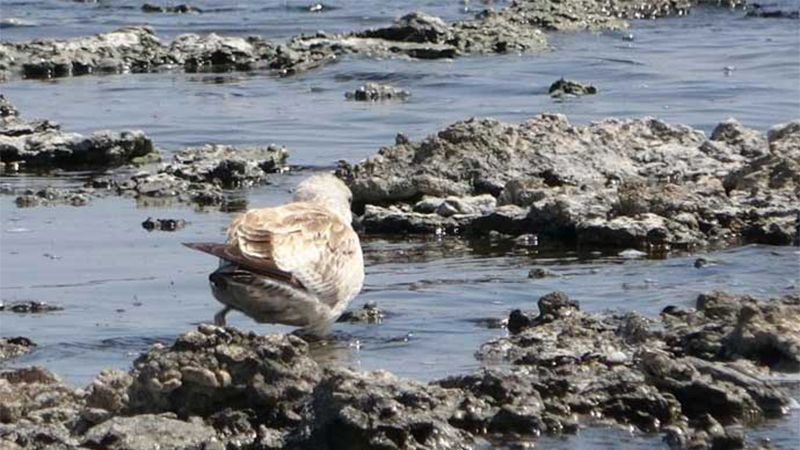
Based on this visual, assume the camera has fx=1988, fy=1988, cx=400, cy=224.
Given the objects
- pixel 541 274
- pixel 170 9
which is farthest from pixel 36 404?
pixel 170 9

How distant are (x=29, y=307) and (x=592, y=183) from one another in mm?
4552

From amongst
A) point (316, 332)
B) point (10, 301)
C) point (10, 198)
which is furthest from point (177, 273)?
point (10, 198)

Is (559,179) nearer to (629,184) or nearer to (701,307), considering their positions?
(629,184)

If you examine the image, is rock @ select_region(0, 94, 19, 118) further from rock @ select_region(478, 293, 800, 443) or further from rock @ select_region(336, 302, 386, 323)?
rock @ select_region(478, 293, 800, 443)

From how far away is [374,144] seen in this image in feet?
53.0

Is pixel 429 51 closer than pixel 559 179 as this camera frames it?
No

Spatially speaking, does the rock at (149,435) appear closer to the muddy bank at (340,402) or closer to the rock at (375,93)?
the muddy bank at (340,402)

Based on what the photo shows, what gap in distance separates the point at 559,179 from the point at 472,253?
1.62 m

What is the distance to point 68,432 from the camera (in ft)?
22.2

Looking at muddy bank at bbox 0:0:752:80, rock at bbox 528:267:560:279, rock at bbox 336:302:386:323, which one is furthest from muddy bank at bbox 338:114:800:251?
muddy bank at bbox 0:0:752:80

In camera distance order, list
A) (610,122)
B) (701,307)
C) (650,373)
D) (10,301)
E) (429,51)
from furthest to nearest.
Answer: (429,51) → (610,122) → (10,301) → (701,307) → (650,373)

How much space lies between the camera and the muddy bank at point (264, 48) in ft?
70.5

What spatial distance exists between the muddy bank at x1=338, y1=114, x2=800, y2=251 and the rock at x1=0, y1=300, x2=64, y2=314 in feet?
9.65

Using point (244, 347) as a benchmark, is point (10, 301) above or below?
below
